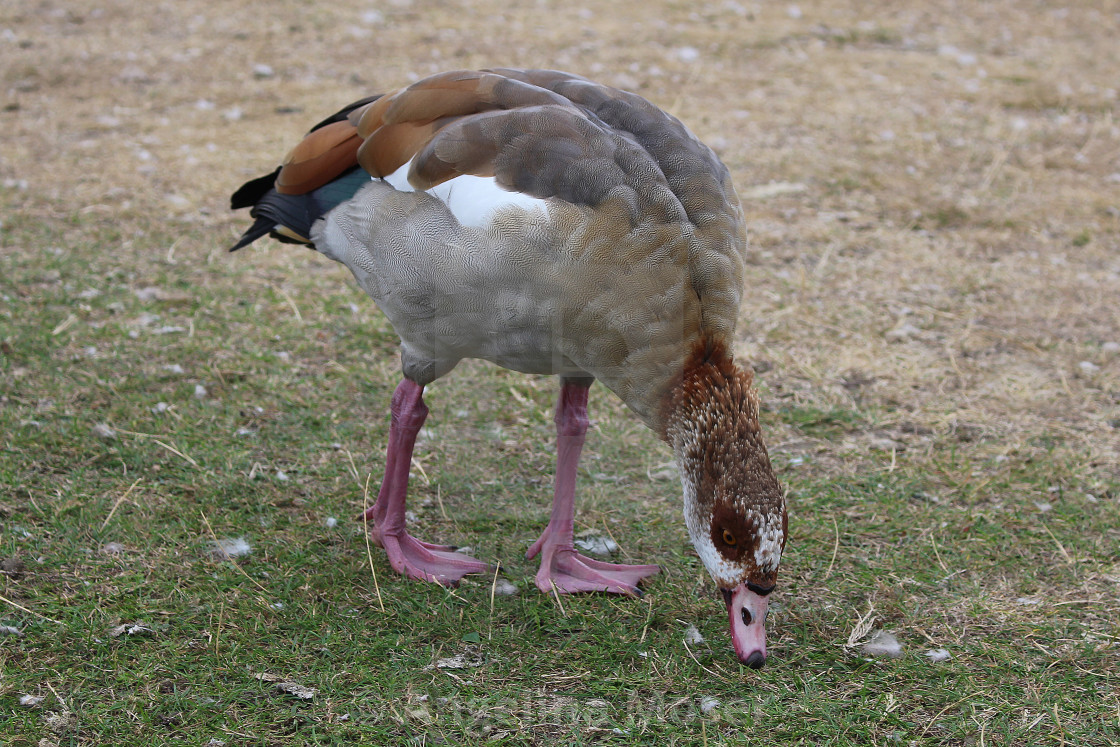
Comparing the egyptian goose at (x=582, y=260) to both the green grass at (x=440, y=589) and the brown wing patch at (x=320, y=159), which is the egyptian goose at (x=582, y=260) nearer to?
the brown wing patch at (x=320, y=159)

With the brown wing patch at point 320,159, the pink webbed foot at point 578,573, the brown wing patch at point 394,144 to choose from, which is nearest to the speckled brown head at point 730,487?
the pink webbed foot at point 578,573

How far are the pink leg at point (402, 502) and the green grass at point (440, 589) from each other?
0.09 meters

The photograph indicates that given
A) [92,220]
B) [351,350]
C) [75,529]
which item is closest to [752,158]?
[351,350]

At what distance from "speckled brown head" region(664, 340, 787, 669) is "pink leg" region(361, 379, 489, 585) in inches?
38.2

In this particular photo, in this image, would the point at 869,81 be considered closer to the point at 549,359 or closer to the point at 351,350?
the point at 351,350

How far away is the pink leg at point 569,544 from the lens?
3650 mm

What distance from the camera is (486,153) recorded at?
10.7 ft

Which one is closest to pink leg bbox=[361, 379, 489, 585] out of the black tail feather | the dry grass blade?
the black tail feather

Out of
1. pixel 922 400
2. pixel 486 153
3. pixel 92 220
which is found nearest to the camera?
pixel 486 153

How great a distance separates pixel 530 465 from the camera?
4.45 metres

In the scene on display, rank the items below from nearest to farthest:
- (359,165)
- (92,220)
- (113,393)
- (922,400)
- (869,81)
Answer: (359,165) → (113,393) → (922,400) → (92,220) → (869,81)

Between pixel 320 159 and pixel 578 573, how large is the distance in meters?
1.78

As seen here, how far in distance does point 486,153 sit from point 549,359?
70cm

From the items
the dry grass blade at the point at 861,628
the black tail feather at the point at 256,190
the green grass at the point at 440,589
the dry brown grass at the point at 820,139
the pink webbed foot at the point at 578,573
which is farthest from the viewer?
→ the dry brown grass at the point at 820,139
